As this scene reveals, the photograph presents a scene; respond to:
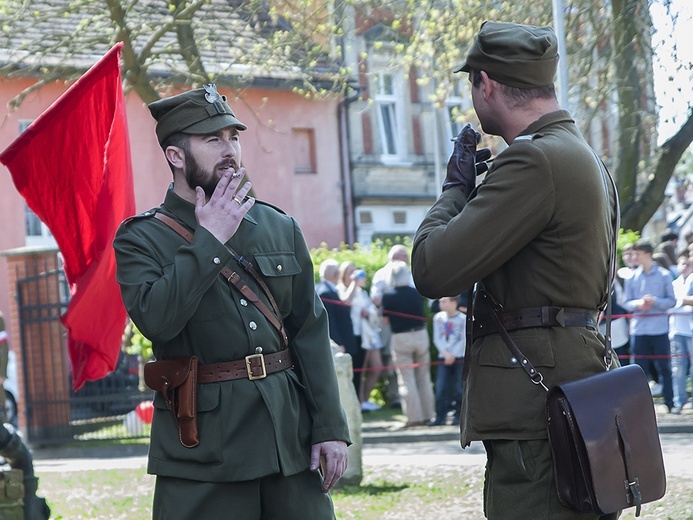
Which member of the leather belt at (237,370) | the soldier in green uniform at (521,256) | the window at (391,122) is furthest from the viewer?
the window at (391,122)

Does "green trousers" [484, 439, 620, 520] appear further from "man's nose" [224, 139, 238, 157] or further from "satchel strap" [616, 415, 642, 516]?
"man's nose" [224, 139, 238, 157]

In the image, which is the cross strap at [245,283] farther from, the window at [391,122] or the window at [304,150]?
the window at [391,122]

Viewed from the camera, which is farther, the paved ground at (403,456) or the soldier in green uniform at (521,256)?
the paved ground at (403,456)

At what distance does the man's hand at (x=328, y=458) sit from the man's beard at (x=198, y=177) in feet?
3.15

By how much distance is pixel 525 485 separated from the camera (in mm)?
3660

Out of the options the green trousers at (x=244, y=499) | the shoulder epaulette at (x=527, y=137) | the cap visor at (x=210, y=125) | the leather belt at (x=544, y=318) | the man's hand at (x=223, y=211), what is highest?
the cap visor at (x=210, y=125)

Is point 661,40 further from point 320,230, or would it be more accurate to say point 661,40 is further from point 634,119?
point 320,230

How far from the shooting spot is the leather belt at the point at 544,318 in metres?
3.72

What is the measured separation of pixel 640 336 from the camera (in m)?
13.5

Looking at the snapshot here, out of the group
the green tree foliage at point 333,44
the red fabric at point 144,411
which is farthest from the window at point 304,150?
the red fabric at point 144,411

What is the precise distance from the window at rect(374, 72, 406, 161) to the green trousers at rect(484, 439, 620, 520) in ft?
99.6

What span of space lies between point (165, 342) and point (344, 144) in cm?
2830

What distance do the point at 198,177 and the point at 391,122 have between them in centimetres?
3042

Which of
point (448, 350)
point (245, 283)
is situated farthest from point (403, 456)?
point (245, 283)
